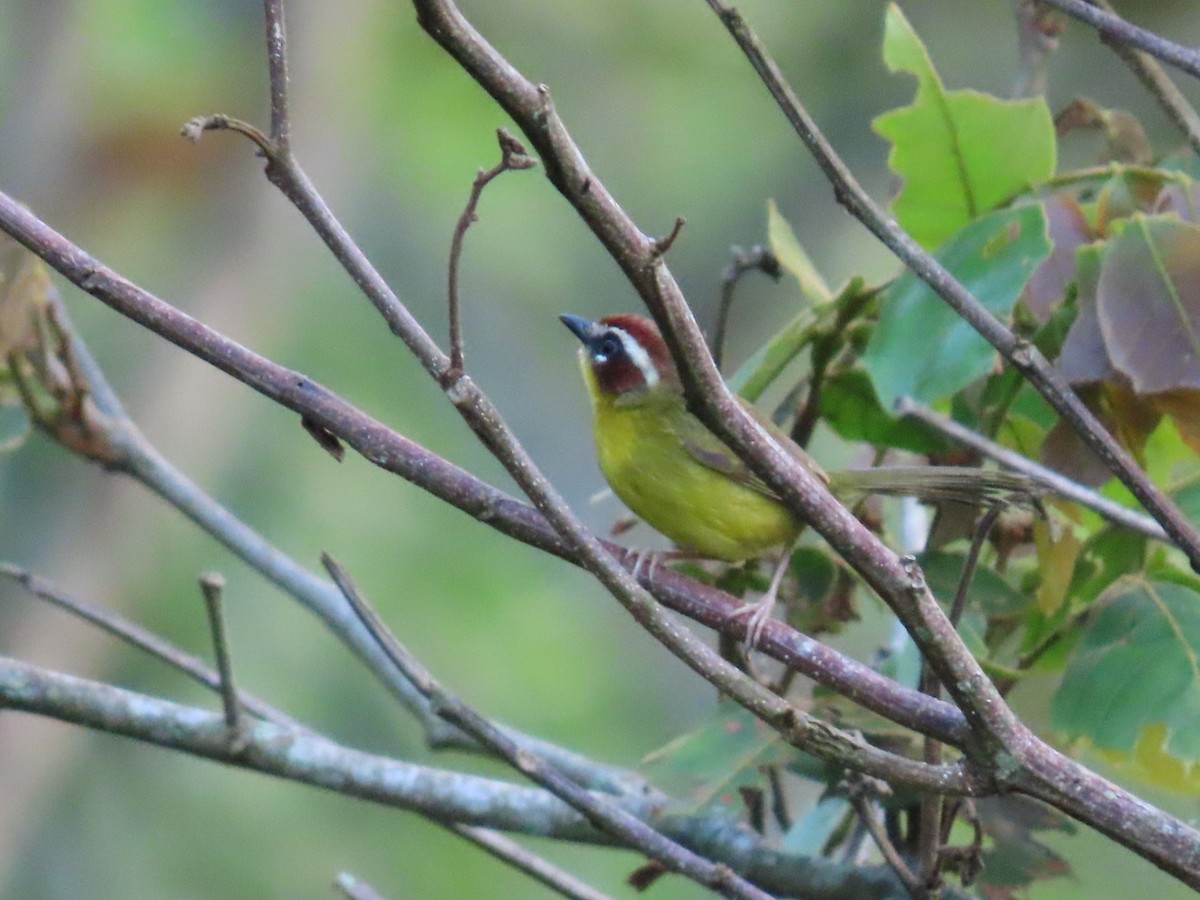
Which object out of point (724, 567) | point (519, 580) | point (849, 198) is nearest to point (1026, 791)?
point (849, 198)

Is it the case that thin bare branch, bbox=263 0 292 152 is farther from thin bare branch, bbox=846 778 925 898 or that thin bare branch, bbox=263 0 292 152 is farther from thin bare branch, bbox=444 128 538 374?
thin bare branch, bbox=846 778 925 898

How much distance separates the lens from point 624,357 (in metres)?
3.14

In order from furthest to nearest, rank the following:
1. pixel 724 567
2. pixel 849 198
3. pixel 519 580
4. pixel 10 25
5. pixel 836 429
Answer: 1. pixel 519 580
2. pixel 10 25
3. pixel 724 567
4. pixel 836 429
5. pixel 849 198

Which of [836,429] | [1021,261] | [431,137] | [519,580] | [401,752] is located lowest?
[401,752]

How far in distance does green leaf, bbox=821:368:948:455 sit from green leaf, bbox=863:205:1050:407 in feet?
0.63

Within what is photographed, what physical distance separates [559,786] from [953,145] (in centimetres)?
120

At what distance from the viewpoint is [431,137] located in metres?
7.55

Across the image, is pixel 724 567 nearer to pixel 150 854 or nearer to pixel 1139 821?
pixel 1139 821

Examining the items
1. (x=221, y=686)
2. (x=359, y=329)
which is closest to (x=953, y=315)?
(x=221, y=686)

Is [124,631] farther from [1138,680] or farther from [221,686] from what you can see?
[1138,680]

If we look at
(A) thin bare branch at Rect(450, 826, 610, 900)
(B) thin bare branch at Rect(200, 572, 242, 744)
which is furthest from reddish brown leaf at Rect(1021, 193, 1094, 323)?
(B) thin bare branch at Rect(200, 572, 242, 744)

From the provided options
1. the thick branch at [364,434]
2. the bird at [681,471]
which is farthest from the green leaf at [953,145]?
the thick branch at [364,434]

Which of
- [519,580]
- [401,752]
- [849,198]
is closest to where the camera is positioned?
[849,198]

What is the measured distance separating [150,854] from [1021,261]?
6.01 m
